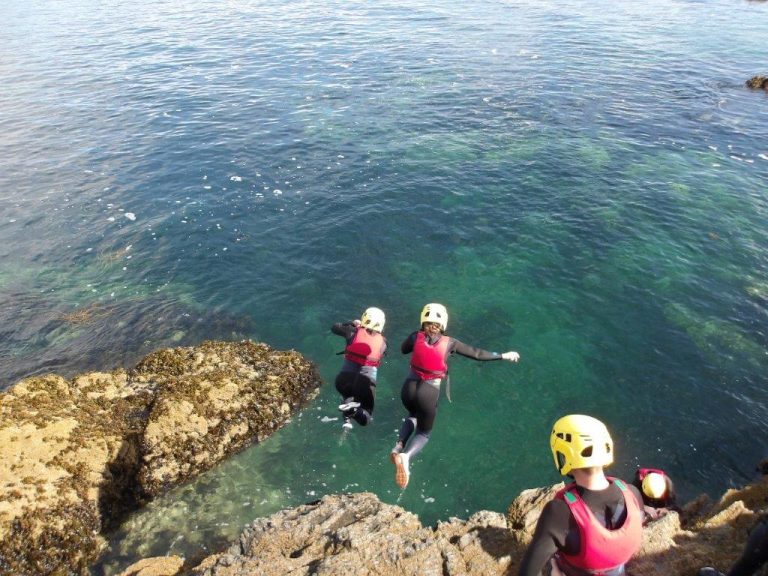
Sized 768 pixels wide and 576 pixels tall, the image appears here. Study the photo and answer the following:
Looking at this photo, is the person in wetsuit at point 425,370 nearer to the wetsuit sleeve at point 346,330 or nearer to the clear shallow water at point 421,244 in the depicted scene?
the wetsuit sleeve at point 346,330

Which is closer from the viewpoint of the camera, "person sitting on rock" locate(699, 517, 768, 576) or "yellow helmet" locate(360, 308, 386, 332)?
"person sitting on rock" locate(699, 517, 768, 576)

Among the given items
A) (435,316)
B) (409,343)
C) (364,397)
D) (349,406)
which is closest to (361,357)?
(364,397)

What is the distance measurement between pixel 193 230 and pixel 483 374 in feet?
51.8

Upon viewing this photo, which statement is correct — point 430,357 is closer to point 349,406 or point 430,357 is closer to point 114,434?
point 349,406

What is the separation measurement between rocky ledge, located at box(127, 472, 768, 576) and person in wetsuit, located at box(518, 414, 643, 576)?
7.12 feet

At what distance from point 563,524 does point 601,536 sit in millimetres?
422

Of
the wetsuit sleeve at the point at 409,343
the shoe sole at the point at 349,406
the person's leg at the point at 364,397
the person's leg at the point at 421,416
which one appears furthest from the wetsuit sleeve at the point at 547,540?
the shoe sole at the point at 349,406

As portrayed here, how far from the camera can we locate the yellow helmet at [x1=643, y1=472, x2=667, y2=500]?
9.76 metres

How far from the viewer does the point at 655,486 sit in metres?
9.80

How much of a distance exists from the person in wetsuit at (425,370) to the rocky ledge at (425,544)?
1.79 m

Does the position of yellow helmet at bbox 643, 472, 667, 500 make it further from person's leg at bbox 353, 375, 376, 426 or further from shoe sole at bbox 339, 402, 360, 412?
shoe sole at bbox 339, 402, 360, 412

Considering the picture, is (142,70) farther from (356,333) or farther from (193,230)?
(356,333)

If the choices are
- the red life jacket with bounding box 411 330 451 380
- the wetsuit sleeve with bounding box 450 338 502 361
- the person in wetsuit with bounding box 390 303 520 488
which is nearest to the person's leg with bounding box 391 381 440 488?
the person in wetsuit with bounding box 390 303 520 488

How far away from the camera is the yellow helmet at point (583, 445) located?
541cm
